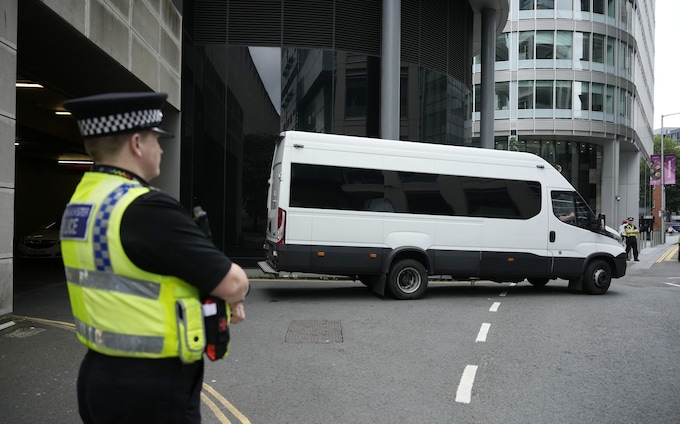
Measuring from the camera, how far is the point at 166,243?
71.3 inches

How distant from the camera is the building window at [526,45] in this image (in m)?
42.6

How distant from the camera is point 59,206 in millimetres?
26750

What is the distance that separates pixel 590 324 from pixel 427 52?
12369 mm

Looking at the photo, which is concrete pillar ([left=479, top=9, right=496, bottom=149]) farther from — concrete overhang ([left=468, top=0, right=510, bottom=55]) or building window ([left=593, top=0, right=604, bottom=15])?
building window ([left=593, top=0, right=604, bottom=15])

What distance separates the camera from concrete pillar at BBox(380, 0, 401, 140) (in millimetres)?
15984

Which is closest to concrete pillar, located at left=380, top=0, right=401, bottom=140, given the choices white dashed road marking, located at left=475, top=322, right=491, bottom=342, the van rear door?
the van rear door

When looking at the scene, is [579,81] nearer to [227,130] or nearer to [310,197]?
[227,130]

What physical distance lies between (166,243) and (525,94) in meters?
44.5

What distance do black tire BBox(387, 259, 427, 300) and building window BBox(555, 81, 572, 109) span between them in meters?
36.2

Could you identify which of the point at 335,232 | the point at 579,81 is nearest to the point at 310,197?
the point at 335,232

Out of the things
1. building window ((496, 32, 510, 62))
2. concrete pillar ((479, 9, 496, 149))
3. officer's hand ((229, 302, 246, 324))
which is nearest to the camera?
officer's hand ((229, 302, 246, 324))

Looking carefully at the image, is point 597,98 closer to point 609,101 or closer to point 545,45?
point 609,101

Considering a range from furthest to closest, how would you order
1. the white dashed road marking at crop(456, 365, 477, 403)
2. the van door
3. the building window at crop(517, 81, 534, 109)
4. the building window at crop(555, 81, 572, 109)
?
the building window at crop(517, 81, 534, 109) → the building window at crop(555, 81, 572, 109) → the van door → the white dashed road marking at crop(456, 365, 477, 403)

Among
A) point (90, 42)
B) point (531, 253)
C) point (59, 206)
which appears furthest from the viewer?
point (59, 206)
